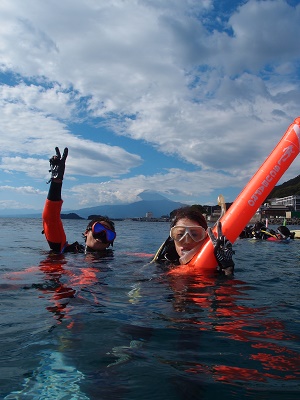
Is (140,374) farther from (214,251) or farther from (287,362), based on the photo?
(214,251)

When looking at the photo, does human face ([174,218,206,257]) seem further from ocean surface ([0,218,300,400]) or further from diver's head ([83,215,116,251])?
diver's head ([83,215,116,251])

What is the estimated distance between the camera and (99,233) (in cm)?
752

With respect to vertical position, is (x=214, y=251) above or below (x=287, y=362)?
above

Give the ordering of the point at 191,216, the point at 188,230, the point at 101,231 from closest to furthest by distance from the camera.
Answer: the point at 188,230 → the point at 191,216 → the point at 101,231

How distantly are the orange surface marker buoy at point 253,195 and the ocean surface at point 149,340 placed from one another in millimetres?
390

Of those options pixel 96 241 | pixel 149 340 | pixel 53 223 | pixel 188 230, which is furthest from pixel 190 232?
pixel 53 223

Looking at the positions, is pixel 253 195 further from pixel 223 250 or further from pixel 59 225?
pixel 59 225

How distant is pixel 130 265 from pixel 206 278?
2.10 m

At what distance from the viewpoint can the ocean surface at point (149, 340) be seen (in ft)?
6.11

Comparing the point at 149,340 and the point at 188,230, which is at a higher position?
the point at 188,230

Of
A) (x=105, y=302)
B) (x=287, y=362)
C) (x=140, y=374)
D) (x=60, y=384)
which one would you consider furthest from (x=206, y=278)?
(x=60, y=384)

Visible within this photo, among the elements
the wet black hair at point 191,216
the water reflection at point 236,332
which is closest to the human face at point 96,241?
the wet black hair at point 191,216

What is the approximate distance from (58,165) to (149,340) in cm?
496

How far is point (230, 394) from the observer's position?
1.79m
